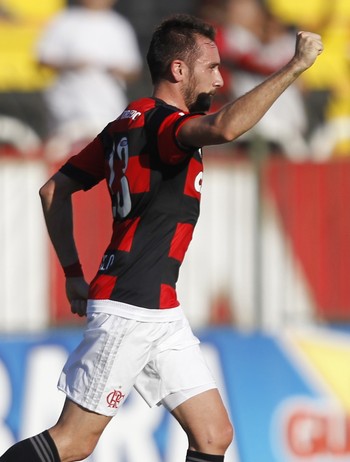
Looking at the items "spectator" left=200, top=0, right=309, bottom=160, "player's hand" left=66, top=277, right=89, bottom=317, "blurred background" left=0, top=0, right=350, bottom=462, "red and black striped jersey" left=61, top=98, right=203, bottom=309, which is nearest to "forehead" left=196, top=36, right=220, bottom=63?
"red and black striped jersey" left=61, top=98, right=203, bottom=309

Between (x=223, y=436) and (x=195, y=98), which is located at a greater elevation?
(x=195, y=98)

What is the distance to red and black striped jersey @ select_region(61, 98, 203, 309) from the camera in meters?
4.56

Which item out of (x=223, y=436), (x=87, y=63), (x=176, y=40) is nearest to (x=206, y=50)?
(x=176, y=40)

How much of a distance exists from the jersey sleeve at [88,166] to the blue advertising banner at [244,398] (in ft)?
6.53

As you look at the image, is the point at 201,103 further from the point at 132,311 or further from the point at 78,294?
Answer: the point at 78,294

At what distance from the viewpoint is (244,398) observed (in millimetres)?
6863

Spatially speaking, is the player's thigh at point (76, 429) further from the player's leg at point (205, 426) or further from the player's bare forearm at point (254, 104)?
the player's bare forearm at point (254, 104)

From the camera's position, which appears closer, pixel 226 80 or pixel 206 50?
pixel 206 50

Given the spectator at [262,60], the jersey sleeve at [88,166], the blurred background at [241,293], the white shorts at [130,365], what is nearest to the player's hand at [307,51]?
the jersey sleeve at [88,166]

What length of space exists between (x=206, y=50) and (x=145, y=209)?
690 mm

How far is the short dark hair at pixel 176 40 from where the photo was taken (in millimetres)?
4613

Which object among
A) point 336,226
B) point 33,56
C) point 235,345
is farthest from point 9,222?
point 33,56

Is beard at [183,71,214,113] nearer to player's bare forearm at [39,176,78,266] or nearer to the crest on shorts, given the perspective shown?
player's bare forearm at [39,176,78,266]

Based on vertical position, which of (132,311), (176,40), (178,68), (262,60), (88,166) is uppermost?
(262,60)
